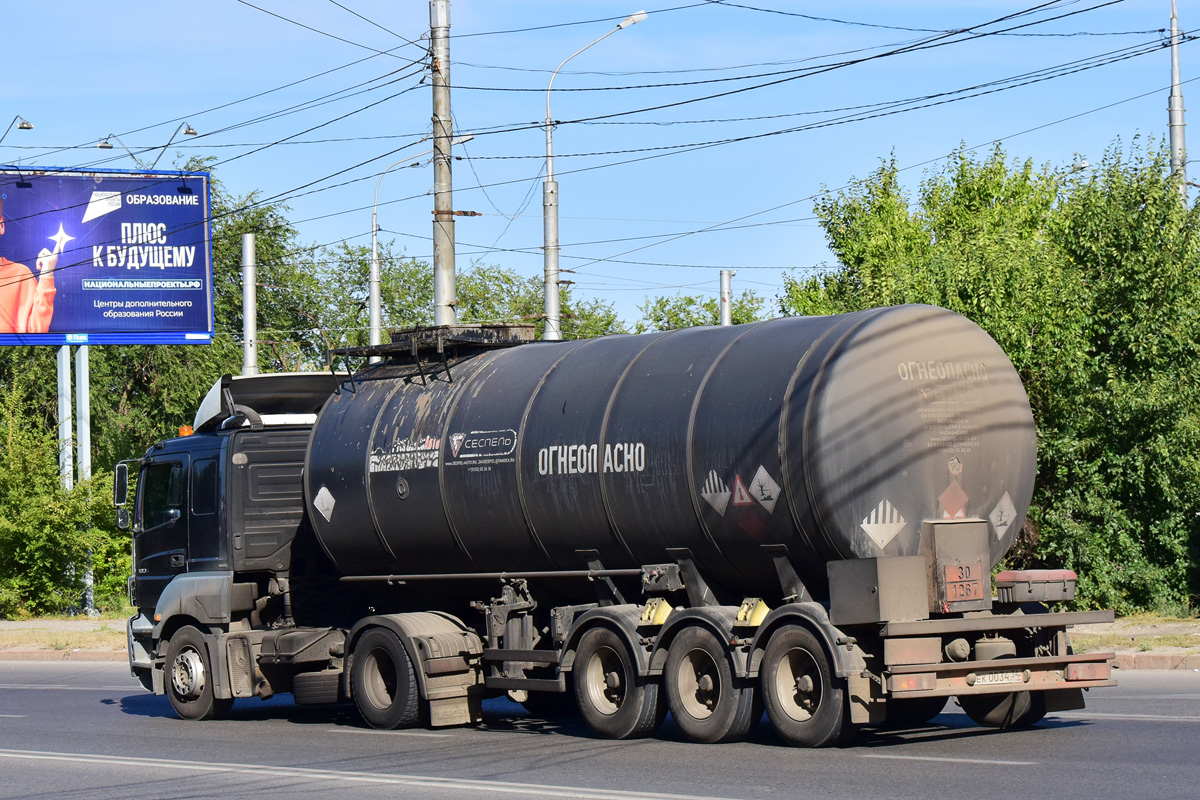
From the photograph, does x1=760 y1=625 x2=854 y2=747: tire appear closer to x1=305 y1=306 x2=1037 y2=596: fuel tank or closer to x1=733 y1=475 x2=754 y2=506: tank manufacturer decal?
x1=305 y1=306 x2=1037 y2=596: fuel tank

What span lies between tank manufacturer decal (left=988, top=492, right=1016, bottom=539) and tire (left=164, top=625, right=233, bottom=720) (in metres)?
7.69

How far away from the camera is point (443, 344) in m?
14.1

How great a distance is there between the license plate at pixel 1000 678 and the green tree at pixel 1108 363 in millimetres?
10908

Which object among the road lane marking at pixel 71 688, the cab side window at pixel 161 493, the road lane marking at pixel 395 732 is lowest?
the road lane marking at pixel 71 688

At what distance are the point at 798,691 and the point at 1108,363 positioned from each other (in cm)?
1284

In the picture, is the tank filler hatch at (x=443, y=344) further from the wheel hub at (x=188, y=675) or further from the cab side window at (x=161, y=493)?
the wheel hub at (x=188, y=675)

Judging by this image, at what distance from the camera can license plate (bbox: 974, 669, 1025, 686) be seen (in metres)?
10.6

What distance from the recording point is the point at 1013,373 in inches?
454

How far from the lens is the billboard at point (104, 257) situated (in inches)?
1307

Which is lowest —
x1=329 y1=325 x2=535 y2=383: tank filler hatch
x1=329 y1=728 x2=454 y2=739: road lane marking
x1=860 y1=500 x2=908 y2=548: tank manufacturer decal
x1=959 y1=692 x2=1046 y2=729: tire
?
x1=329 y1=728 x2=454 y2=739: road lane marking

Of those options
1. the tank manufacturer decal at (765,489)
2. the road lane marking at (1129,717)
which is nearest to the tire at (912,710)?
the road lane marking at (1129,717)

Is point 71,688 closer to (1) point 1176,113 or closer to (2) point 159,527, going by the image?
(2) point 159,527

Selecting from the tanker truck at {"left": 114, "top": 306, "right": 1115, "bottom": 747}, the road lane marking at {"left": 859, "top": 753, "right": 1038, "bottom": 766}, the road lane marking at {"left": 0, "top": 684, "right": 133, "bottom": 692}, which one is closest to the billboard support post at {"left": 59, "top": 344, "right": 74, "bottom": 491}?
the road lane marking at {"left": 0, "top": 684, "right": 133, "bottom": 692}

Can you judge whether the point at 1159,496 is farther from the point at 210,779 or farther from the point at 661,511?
the point at 210,779
